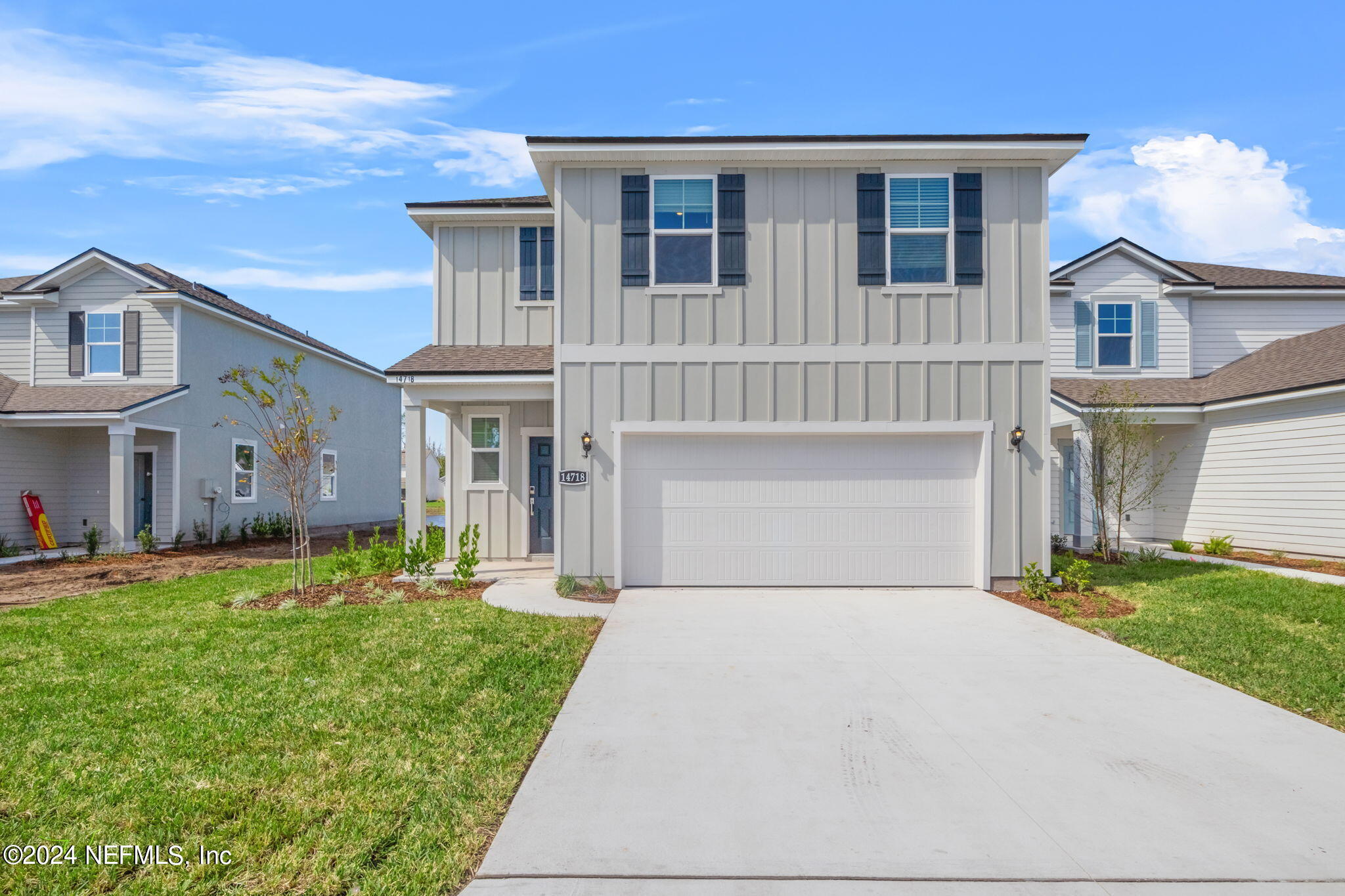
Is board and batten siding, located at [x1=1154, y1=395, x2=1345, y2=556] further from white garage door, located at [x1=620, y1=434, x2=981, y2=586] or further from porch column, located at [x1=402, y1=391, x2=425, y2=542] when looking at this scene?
porch column, located at [x1=402, y1=391, x2=425, y2=542]

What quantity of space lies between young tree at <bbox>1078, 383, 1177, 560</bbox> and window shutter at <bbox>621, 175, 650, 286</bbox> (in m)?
8.55

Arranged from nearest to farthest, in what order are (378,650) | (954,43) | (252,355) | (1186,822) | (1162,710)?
(1186,822), (1162,710), (378,650), (954,43), (252,355)

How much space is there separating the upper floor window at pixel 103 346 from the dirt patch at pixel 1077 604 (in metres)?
17.7

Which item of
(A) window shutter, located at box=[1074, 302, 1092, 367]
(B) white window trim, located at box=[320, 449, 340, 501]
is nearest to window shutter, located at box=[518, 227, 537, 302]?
(B) white window trim, located at box=[320, 449, 340, 501]

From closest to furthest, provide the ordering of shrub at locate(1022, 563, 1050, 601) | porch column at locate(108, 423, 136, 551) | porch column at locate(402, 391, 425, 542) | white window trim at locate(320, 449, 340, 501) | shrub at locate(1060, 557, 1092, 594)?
shrub at locate(1022, 563, 1050, 601) < shrub at locate(1060, 557, 1092, 594) < porch column at locate(402, 391, 425, 542) < porch column at locate(108, 423, 136, 551) < white window trim at locate(320, 449, 340, 501)

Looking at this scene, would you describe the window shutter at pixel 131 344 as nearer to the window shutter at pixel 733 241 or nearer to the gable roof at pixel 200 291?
the gable roof at pixel 200 291

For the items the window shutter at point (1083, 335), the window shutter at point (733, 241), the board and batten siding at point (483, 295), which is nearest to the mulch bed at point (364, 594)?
the board and batten siding at point (483, 295)

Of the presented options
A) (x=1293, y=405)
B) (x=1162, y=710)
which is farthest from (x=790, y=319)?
(x=1293, y=405)

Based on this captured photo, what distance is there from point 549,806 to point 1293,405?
573 inches

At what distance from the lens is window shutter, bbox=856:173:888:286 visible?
977cm

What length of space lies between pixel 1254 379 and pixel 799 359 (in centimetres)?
1023

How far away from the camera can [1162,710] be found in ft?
16.7

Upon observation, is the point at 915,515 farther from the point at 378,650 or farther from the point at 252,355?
the point at 252,355

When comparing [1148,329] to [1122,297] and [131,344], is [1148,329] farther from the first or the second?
[131,344]
